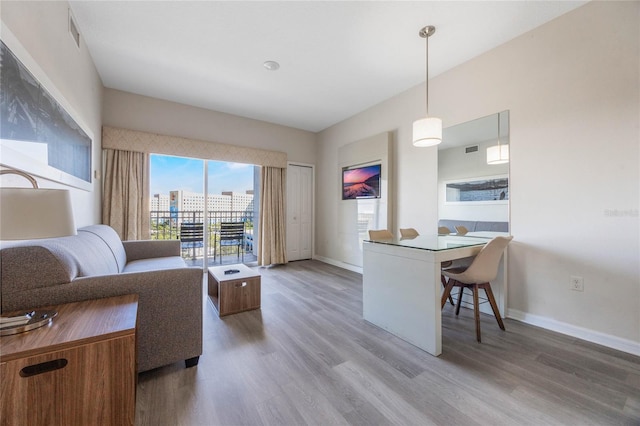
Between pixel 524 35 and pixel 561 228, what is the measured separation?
1856 mm

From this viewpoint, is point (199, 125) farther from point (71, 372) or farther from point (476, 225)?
point (476, 225)

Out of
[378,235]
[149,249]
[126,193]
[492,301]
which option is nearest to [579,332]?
[492,301]

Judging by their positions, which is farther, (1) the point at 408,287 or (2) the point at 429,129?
(2) the point at 429,129

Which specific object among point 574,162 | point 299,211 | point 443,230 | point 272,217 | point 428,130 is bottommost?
point 443,230

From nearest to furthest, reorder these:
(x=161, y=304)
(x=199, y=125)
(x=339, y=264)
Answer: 1. (x=161, y=304)
2. (x=199, y=125)
3. (x=339, y=264)

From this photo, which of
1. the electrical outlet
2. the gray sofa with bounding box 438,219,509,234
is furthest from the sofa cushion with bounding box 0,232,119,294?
the electrical outlet

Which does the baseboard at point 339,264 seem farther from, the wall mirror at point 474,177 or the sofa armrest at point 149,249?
the sofa armrest at point 149,249

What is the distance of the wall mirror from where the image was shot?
256 cm

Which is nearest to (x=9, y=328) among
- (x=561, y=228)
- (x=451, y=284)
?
(x=451, y=284)

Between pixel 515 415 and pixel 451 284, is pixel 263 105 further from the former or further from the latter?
pixel 515 415

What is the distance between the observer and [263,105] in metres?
4.05

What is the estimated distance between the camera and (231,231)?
15.7 ft

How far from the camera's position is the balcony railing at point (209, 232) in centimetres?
411

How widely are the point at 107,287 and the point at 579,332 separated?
3462mm
